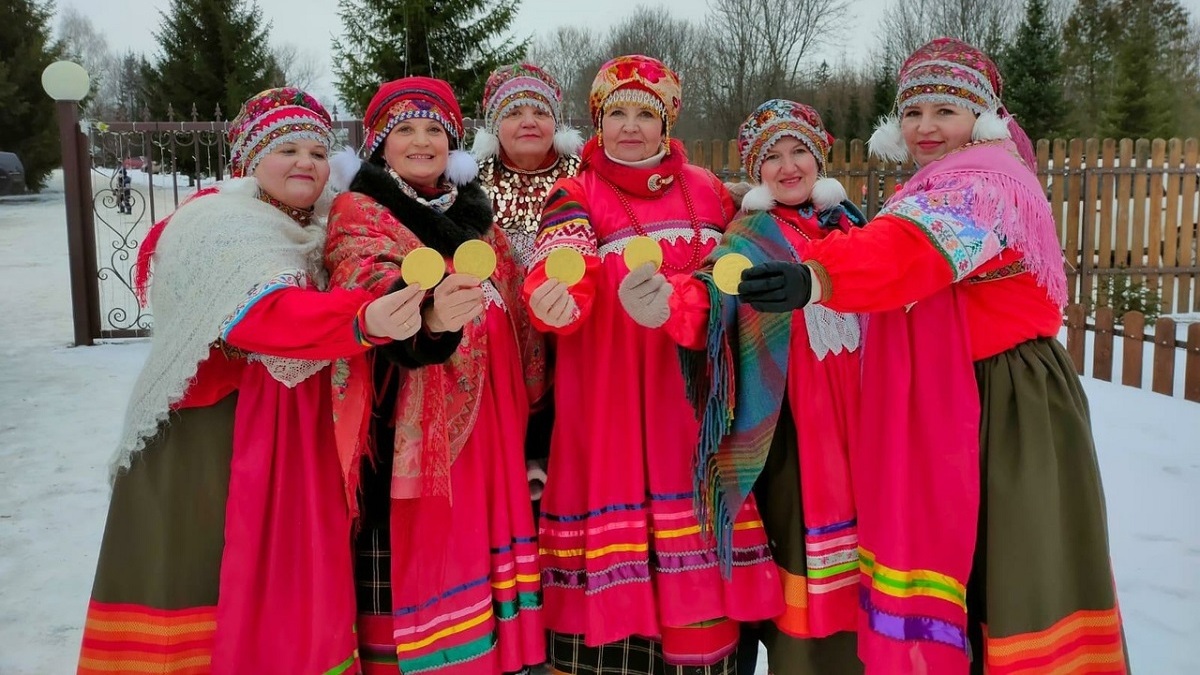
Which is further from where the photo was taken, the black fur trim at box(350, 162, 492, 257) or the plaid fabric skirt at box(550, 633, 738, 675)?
the plaid fabric skirt at box(550, 633, 738, 675)

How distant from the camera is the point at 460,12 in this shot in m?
12.2

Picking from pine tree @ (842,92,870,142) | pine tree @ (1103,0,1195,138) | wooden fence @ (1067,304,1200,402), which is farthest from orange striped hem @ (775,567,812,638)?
pine tree @ (842,92,870,142)

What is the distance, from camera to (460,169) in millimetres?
2246

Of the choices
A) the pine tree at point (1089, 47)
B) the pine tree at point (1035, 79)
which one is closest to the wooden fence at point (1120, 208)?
the pine tree at point (1035, 79)

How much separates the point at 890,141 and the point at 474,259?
4.06 ft

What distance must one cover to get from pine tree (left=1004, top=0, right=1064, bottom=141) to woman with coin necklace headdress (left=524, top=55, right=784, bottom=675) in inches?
779

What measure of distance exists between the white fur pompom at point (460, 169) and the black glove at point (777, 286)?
0.86 m

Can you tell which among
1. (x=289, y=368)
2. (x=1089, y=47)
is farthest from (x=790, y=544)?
(x=1089, y=47)

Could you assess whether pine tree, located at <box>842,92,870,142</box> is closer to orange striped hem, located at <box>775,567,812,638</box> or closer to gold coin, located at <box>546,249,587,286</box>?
orange striped hem, located at <box>775,567,812,638</box>

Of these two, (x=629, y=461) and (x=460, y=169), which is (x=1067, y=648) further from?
(x=460, y=169)

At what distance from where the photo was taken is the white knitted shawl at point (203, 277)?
1.93 metres

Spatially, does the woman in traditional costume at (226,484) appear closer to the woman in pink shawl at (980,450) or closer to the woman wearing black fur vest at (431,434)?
the woman wearing black fur vest at (431,434)

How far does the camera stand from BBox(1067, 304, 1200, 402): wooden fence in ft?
19.8

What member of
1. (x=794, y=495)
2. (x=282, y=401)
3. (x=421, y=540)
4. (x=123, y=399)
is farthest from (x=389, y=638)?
(x=123, y=399)
